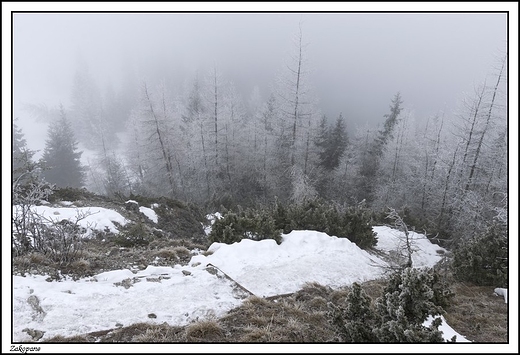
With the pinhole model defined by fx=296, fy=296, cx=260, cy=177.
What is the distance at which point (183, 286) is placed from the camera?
446 centimetres

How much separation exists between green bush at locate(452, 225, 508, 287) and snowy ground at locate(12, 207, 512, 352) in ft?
6.08

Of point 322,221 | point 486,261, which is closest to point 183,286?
point 322,221

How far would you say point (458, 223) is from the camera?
1611 cm

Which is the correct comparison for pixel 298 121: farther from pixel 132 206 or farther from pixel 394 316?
pixel 394 316

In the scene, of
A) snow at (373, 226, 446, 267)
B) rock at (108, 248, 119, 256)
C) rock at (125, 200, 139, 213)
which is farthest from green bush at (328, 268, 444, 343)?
rock at (125, 200, 139, 213)

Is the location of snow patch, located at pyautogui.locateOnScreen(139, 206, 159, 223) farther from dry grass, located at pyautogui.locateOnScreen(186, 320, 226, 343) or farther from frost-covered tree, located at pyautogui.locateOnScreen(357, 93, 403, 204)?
frost-covered tree, located at pyautogui.locateOnScreen(357, 93, 403, 204)

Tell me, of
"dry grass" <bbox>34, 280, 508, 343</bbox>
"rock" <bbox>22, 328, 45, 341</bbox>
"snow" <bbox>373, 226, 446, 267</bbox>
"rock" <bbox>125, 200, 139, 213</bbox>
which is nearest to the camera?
"rock" <bbox>22, 328, 45, 341</bbox>

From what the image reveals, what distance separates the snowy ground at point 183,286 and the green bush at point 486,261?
1.85 m

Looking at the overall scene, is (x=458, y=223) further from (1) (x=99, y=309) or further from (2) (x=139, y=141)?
(2) (x=139, y=141)

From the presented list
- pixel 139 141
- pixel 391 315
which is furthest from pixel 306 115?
pixel 391 315

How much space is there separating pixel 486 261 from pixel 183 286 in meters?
6.19

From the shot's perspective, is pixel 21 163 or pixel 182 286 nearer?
pixel 182 286

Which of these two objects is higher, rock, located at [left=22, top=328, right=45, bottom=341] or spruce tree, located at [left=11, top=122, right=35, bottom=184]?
spruce tree, located at [left=11, top=122, right=35, bottom=184]

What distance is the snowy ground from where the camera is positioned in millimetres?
3389
